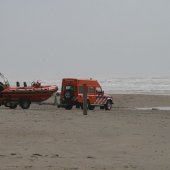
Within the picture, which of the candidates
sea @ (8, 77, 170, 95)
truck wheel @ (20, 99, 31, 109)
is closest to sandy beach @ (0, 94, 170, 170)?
truck wheel @ (20, 99, 31, 109)

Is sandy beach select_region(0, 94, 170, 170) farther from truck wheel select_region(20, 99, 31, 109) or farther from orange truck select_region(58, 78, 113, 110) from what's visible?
orange truck select_region(58, 78, 113, 110)

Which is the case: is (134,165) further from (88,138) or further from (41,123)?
(41,123)

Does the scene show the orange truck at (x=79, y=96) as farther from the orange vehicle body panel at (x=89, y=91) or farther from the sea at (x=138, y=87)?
the sea at (x=138, y=87)

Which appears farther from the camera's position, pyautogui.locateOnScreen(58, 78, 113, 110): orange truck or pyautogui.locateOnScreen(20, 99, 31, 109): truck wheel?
pyautogui.locateOnScreen(58, 78, 113, 110): orange truck

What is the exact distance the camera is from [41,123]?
50.4 feet

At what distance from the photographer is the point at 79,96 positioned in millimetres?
28234

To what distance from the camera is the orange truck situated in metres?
28.3

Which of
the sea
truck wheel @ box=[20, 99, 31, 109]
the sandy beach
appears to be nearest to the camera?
the sandy beach

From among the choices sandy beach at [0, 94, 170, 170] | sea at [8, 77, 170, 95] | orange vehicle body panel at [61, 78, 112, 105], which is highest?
orange vehicle body panel at [61, 78, 112, 105]

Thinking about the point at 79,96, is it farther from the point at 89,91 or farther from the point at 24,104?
the point at 24,104

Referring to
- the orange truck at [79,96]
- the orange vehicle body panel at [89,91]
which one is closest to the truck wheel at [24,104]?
the orange truck at [79,96]

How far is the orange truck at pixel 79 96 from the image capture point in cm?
2831

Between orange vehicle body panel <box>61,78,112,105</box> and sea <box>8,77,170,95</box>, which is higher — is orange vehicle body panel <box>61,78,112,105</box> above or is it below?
above

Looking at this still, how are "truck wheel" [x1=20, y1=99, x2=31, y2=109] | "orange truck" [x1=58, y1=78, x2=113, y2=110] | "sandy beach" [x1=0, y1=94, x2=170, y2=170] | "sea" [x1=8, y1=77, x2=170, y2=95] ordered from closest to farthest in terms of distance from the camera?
"sandy beach" [x1=0, y1=94, x2=170, y2=170] < "truck wheel" [x1=20, y1=99, x2=31, y2=109] < "orange truck" [x1=58, y1=78, x2=113, y2=110] < "sea" [x1=8, y1=77, x2=170, y2=95]
